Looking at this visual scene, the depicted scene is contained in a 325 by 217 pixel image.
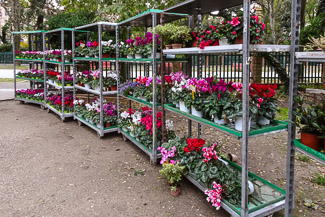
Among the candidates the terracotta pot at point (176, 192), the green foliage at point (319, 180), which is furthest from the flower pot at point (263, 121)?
the green foliage at point (319, 180)

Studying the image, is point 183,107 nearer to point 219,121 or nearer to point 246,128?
point 219,121

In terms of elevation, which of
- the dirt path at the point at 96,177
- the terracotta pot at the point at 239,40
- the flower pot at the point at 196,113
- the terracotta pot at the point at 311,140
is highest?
the terracotta pot at the point at 239,40

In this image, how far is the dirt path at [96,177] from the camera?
3.28 m

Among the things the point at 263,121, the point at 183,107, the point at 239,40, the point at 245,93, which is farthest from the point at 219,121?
the point at 239,40

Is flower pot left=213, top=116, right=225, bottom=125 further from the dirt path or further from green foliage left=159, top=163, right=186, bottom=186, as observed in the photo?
the dirt path

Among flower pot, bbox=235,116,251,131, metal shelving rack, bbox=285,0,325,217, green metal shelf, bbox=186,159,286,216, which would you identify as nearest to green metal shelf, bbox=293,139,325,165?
metal shelving rack, bbox=285,0,325,217

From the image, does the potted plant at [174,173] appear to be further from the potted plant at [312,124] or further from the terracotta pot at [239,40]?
the terracotta pot at [239,40]

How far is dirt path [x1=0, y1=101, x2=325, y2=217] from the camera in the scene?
3.28 meters

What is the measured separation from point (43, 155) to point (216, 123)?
332cm

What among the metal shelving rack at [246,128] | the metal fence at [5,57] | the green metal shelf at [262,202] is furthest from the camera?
the metal fence at [5,57]

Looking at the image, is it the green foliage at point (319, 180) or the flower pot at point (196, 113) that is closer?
the flower pot at point (196, 113)

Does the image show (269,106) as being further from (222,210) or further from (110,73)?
(110,73)

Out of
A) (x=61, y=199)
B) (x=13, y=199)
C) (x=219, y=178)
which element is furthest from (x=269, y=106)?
(x=13, y=199)

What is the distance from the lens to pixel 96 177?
13.4 feet
